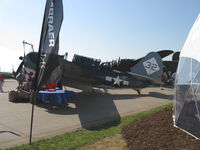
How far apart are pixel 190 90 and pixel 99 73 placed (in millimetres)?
10741

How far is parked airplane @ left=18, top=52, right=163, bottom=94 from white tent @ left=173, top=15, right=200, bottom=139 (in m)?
8.76

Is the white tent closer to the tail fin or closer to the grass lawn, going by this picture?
the grass lawn

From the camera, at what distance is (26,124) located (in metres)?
6.93

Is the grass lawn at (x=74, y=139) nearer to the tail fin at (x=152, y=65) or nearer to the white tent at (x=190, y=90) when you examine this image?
the white tent at (x=190, y=90)

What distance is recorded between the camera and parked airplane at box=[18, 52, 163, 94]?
1462cm

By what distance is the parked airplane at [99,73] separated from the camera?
48.0 ft

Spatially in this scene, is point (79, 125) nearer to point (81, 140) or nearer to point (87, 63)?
point (81, 140)

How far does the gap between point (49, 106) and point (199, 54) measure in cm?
741

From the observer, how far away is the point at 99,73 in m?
15.7

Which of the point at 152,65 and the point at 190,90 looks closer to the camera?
the point at 190,90

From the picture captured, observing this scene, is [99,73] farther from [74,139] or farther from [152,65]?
[74,139]

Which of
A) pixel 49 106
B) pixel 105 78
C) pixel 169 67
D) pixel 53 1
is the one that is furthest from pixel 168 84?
pixel 53 1

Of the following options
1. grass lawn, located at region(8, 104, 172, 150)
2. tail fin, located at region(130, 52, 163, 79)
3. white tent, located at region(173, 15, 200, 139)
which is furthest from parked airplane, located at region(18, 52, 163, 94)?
white tent, located at region(173, 15, 200, 139)

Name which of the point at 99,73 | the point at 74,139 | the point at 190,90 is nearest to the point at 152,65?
the point at 99,73
